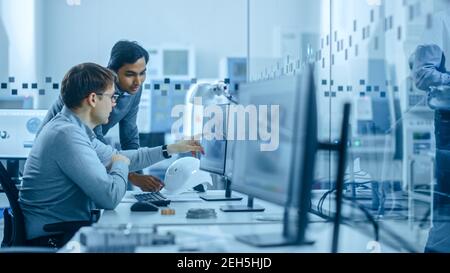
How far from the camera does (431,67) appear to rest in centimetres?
233

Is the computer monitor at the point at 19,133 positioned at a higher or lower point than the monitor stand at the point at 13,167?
higher

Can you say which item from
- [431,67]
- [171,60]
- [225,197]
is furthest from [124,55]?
[171,60]

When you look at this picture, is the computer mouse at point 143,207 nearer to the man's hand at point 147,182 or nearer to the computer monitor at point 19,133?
the man's hand at point 147,182

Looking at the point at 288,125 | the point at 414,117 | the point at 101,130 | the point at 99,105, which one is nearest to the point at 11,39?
the point at 101,130

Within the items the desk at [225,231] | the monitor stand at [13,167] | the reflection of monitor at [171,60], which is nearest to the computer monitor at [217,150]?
the desk at [225,231]

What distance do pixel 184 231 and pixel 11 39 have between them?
109 inches

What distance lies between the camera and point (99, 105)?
1873 millimetres

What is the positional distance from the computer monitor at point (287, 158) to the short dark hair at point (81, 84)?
65 centimetres

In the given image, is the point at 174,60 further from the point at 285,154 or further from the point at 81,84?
the point at 285,154

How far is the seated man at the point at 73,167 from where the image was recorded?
1704 millimetres

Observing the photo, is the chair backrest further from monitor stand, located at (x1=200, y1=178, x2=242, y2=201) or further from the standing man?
monitor stand, located at (x1=200, y1=178, x2=242, y2=201)

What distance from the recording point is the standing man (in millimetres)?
2230
